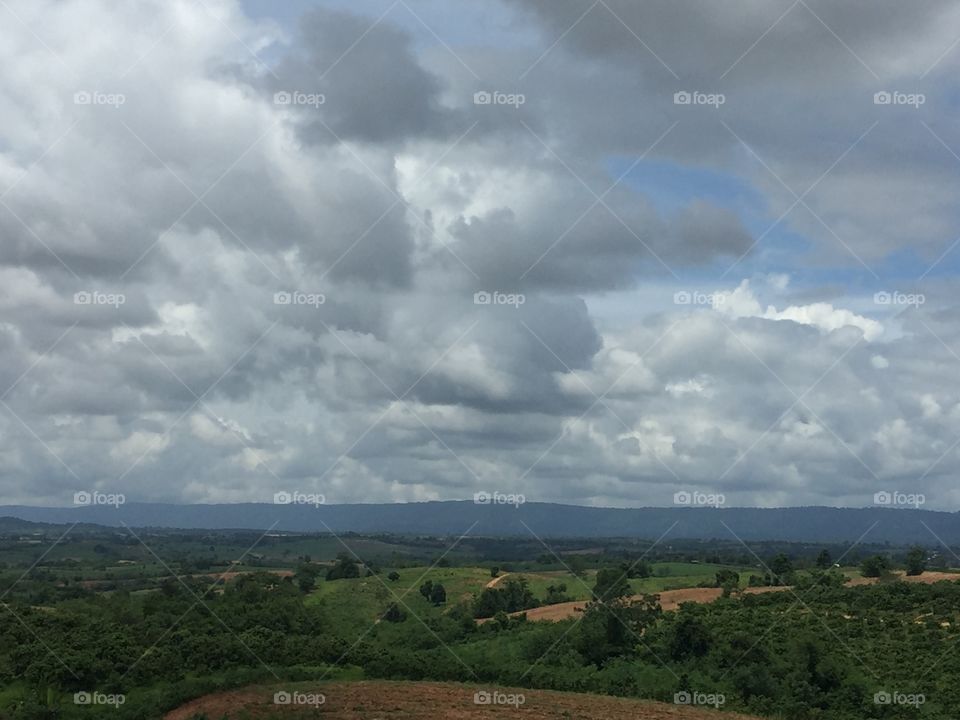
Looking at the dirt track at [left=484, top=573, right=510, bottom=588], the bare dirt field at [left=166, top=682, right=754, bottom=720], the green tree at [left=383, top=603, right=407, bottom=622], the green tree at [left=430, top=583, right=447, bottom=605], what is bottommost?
the bare dirt field at [left=166, top=682, right=754, bottom=720]

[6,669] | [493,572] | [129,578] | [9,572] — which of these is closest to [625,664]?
[6,669]

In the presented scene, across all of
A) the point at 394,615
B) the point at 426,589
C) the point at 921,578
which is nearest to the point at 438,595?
the point at 426,589

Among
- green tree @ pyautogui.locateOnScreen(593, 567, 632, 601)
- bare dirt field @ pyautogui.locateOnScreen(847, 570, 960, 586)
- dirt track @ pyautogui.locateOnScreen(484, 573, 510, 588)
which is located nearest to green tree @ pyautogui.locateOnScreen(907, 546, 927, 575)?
bare dirt field @ pyautogui.locateOnScreen(847, 570, 960, 586)

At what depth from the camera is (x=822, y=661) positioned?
53.3 metres

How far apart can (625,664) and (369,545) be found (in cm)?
14260

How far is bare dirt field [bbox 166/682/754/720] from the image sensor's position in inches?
1593

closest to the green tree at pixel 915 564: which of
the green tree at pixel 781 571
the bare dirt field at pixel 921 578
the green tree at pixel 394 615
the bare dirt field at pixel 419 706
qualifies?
the bare dirt field at pixel 921 578

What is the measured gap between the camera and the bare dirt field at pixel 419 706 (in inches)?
1593

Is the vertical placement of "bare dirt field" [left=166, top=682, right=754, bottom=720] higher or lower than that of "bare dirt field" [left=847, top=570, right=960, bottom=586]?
lower

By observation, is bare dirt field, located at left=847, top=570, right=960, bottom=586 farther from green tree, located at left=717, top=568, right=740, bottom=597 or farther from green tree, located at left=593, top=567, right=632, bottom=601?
green tree, located at left=593, top=567, right=632, bottom=601

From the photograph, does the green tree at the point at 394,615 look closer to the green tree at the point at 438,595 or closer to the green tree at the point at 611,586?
the green tree at the point at 438,595

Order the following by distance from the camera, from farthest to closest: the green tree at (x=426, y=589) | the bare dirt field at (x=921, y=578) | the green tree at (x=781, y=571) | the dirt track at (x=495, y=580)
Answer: the dirt track at (x=495, y=580) < the green tree at (x=426, y=589) < the green tree at (x=781, y=571) < the bare dirt field at (x=921, y=578)

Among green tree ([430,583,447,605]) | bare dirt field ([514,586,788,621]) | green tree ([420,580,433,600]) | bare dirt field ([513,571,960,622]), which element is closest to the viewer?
bare dirt field ([514,586,788,621])

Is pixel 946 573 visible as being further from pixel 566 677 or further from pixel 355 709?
pixel 355 709
